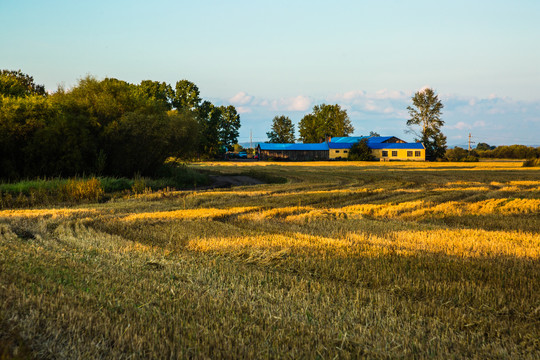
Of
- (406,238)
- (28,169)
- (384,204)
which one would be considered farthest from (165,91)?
(406,238)

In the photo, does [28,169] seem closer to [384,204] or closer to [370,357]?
[384,204]

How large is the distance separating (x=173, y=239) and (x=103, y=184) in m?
12.1

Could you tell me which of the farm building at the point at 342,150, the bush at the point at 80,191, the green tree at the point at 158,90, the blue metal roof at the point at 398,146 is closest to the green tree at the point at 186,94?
the green tree at the point at 158,90

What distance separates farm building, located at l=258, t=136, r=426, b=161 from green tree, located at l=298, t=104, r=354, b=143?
13.9 meters

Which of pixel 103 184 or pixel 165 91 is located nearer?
pixel 103 184

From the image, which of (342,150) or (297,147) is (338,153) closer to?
(342,150)

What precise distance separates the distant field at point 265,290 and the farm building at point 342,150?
82201 millimetres

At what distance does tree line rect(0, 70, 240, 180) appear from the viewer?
20969 mm

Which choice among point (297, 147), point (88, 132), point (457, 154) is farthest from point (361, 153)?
point (88, 132)

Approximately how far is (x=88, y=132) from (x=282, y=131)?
381ft

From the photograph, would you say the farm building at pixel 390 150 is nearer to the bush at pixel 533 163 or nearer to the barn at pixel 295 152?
the barn at pixel 295 152

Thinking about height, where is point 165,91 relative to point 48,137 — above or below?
above

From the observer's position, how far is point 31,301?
497 cm

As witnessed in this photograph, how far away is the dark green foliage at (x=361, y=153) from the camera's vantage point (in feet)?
275
